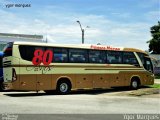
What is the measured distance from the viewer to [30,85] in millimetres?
21875

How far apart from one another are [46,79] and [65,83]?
1.52m

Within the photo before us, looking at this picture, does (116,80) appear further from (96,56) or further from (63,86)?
(63,86)

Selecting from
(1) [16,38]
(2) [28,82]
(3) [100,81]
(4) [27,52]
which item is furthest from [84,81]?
(1) [16,38]

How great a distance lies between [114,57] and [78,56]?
128 inches

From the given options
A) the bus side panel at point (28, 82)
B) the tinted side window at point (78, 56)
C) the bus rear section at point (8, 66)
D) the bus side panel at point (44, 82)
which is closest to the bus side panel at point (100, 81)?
the tinted side window at point (78, 56)

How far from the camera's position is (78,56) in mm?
23828

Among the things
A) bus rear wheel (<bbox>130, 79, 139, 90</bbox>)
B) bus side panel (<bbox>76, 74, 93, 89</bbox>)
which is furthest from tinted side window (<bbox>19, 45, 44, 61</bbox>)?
bus rear wheel (<bbox>130, 79, 139, 90</bbox>)

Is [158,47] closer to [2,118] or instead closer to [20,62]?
[20,62]

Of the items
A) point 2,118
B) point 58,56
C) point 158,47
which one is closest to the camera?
point 2,118

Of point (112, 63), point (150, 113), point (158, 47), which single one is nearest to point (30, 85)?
point (112, 63)

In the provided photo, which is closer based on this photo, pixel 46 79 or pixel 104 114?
pixel 104 114

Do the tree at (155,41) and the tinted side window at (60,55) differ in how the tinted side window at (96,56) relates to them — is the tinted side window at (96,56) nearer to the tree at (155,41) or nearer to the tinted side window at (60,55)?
the tinted side window at (60,55)

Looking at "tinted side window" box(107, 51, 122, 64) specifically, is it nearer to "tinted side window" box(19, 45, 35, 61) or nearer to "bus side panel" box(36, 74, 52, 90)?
"bus side panel" box(36, 74, 52, 90)

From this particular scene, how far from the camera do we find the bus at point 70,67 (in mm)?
21562
